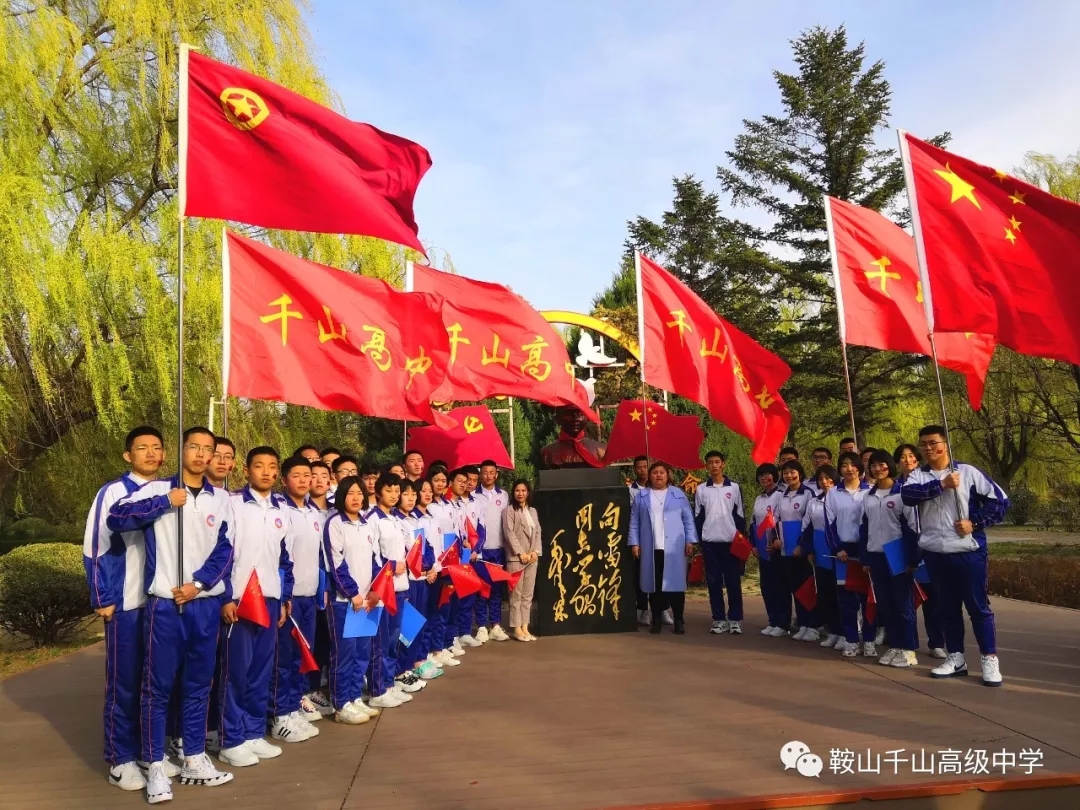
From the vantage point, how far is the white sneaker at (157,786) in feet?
12.0

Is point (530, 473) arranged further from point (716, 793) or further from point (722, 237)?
point (722, 237)

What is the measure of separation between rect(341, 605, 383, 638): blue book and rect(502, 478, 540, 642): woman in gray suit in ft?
9.05

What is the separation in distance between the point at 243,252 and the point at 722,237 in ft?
73.9

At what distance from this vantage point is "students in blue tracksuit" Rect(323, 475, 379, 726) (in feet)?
15.9

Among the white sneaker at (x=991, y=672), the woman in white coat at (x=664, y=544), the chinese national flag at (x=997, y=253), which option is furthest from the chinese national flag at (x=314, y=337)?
the white sneaker at (x=991, y=672)

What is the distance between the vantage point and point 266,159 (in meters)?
4.72

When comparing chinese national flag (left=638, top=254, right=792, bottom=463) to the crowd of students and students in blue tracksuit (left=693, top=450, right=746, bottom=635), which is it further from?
the crowd of students

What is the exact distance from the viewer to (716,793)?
3.48m

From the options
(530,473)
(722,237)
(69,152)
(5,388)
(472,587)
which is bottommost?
(472,587)

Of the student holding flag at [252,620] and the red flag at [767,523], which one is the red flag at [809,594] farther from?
the student holding flag at [252,620]

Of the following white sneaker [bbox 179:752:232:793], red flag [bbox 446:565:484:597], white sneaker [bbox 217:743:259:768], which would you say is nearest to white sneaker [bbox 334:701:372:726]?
white sneaker [bbox 217:743:259:768]

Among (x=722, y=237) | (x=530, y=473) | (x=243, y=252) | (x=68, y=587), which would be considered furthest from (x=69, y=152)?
(x=722, y=237)

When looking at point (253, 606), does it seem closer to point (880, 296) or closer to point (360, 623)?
point (360, 623)

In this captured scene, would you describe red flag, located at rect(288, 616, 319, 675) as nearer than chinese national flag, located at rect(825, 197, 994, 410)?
Yes
